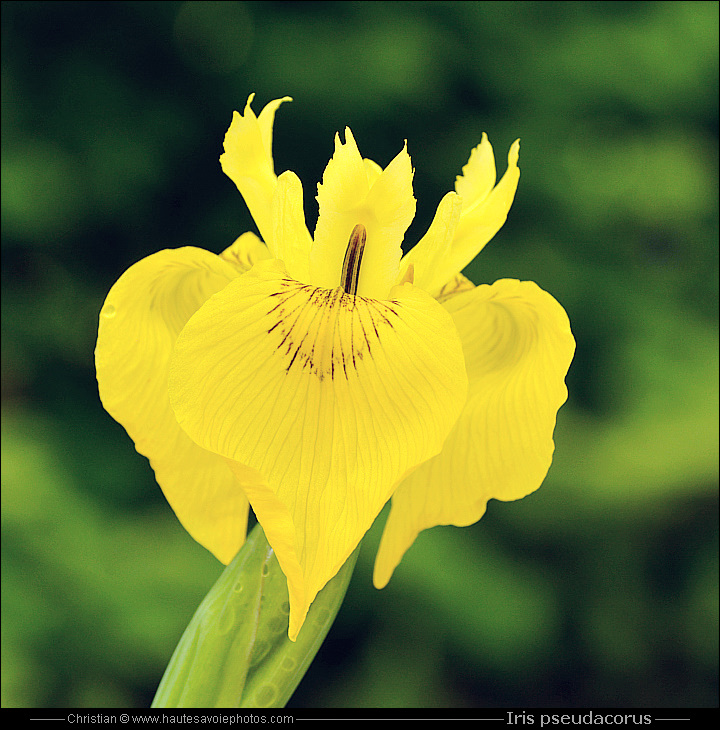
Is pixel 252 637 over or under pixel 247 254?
under

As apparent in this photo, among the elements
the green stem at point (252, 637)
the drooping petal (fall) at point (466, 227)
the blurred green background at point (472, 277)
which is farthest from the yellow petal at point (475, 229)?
the blurred green background at point (472, 277)

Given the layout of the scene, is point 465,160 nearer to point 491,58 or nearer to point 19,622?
point 491,58

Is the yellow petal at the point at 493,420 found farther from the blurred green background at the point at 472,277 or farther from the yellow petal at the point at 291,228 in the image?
the blurred green background at the point at 472,277

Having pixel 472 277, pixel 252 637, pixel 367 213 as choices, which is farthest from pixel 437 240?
pixel 472 277

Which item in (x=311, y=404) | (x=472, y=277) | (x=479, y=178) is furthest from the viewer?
(x=472, y=277)

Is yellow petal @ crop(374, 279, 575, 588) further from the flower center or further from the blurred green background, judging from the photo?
the blurred green background

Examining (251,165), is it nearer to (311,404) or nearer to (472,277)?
(311,404)

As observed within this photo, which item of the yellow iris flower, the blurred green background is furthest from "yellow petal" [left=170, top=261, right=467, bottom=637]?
the blurred green background
